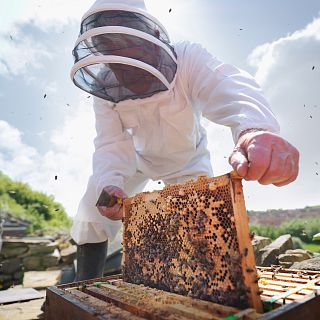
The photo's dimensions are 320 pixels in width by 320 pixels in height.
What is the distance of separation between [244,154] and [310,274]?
2.77 feet

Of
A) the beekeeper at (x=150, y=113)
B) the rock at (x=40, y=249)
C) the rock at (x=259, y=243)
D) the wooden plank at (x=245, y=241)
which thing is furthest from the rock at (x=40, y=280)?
the wooden plank at (x=245, y=241)

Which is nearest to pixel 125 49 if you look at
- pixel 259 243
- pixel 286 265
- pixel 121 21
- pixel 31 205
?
pixel 121 21

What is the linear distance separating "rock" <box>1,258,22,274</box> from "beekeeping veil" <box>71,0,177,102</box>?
630 centimetres

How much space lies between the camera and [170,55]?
95.2 inches

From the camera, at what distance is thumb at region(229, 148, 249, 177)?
1306mm

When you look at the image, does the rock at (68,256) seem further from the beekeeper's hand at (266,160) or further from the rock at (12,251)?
the beekeeper's hand at (266,160)

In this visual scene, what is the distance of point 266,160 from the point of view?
53.2 inches

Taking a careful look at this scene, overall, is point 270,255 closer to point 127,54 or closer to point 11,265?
point 127,54

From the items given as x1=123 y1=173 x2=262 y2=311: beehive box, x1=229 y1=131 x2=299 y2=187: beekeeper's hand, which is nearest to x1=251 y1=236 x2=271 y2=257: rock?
x1=123 y1=173 x2=262 y2=311: beehive box

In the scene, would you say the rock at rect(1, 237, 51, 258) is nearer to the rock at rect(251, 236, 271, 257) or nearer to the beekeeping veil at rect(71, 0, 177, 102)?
the rock at rect(251, 236, 271, 257)

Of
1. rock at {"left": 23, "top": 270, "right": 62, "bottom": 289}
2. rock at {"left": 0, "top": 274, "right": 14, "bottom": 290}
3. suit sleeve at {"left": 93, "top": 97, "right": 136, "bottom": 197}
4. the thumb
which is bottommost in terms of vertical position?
rock at {"left": 0, "top": 274, "right": 14, "bottom": 290}

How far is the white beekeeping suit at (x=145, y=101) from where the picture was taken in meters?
2.18

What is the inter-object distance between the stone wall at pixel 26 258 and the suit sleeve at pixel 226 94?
238 inches

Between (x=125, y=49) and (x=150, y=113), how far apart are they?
2.56ft
